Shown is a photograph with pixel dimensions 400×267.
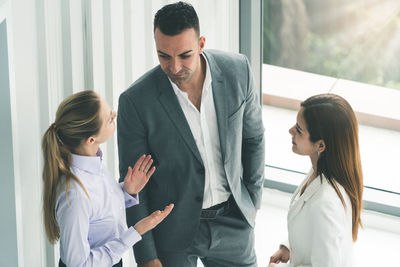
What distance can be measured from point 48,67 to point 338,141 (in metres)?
1.09

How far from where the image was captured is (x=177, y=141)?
2.37 meters

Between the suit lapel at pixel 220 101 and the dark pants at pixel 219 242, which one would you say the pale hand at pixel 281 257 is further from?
the suit lapel at pixel 220 101

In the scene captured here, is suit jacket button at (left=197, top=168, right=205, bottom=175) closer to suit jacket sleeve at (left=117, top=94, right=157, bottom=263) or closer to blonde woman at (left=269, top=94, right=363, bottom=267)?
suit jacket sleeve at (left=117, top=94, right=157, bottom=263)

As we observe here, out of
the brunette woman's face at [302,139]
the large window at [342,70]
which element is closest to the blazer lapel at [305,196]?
the brunette woman's face at [302,139]

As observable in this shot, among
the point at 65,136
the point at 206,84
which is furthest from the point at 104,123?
the point at 206,84

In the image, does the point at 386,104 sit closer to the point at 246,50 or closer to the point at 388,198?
the point at 388,198

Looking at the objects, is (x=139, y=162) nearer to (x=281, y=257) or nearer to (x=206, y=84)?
(x=206, y=84)

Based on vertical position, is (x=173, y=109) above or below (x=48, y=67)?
below

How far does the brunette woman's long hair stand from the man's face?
446mm

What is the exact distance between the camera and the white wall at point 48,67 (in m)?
2.23

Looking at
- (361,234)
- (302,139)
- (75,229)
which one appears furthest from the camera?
(361,234)

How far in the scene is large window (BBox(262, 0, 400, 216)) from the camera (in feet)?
11.8

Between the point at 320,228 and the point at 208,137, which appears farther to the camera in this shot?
the point at 208,137

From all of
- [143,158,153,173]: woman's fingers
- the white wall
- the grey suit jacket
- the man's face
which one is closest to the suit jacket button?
the grey suit jacket
